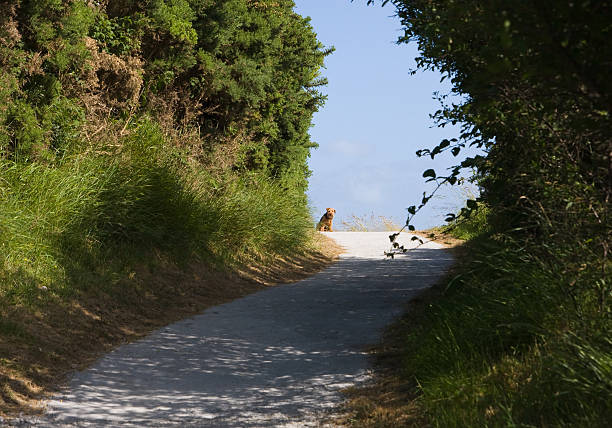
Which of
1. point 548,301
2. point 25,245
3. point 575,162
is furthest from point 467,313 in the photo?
point 25,245

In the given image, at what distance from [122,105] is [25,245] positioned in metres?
4.44

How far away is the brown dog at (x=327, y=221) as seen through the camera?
2638cm

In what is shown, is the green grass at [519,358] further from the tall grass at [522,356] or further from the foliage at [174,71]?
the foliage at [174,71]

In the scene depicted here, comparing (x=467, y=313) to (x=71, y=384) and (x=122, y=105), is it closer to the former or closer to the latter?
(x=71, y=384)

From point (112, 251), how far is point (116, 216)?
559 millimetres

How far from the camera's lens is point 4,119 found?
8656 millimetres

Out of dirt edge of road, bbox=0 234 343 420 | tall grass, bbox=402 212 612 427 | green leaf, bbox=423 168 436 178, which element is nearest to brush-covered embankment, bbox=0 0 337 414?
dirt edge of road, bbox=0 234 343 420

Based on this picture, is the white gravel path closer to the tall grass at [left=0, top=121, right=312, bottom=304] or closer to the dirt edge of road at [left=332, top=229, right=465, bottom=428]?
the dirt edge of road at [left=332, top=229, right=465, bottom=428]

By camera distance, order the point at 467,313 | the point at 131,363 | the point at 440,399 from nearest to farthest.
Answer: the point at 440,399 < the point at 467,313 < the point at 131,363

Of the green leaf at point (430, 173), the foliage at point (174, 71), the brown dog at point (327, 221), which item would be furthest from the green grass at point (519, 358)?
the brown dog at point (327, 221)

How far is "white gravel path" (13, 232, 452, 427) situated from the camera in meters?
5.07

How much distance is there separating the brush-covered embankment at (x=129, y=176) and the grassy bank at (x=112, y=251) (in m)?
0.03

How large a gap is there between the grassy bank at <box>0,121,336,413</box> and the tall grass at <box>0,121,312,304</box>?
2 cm

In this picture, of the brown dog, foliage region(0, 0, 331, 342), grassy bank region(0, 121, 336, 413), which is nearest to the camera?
grassy bank region(0, 121, 336, 413)
